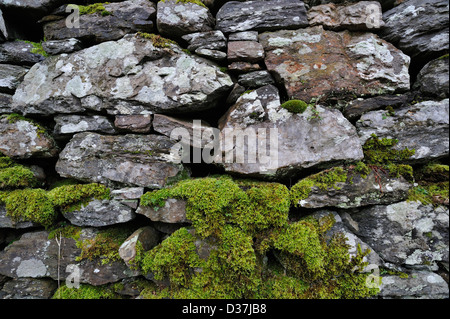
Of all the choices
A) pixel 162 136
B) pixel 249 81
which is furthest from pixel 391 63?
pixel 162 136

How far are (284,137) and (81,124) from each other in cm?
390

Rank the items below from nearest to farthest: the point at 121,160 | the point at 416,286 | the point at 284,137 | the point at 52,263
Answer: the point at 416,286 → the point at 284,137 → the point at 52,263 → the point at 121,160

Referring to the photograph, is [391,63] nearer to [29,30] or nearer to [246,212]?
[246,212]

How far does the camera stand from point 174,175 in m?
3.65

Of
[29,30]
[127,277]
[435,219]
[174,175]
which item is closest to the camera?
[435,219]

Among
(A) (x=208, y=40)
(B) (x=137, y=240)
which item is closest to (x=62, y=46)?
(A) (x=208, y=40)

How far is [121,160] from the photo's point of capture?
3.62 m

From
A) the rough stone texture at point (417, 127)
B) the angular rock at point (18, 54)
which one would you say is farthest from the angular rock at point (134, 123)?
the rough stone texture at point (417, 127)

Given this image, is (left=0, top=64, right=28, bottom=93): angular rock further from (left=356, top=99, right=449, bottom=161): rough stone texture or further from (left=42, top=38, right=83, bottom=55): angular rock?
(left=356, top=99, right=449, bottom=161): rough stone texture

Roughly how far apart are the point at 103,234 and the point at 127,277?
0.88 meters

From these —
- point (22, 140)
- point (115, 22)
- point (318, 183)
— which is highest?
point (115, 22)

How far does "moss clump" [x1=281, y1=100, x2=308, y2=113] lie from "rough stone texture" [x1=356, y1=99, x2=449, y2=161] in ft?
3.59

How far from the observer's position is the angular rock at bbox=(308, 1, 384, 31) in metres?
3.60

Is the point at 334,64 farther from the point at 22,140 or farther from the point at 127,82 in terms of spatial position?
the point at 22,140
